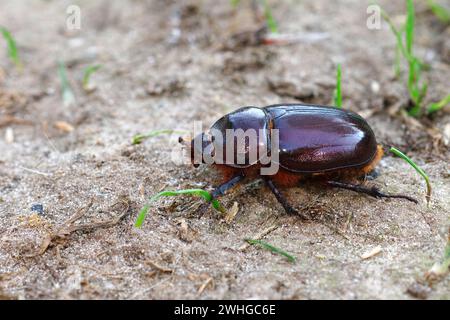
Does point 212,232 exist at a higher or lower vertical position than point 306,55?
lower

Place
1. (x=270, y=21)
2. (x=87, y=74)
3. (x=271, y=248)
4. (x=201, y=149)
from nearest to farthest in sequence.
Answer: (x=271, y=248)
(x=201, y=149)
(x=87, y=74)
(x=270, y=21)

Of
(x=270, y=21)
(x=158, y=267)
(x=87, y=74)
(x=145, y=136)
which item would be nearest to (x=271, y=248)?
(x=158, y=267)

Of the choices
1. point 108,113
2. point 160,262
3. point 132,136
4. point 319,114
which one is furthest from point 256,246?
point 108,113

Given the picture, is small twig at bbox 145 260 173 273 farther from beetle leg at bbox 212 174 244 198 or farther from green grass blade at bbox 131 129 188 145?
green grass blade at bbox 131 129 188 145

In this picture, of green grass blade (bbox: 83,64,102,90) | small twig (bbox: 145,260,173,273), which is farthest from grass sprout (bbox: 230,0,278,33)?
small twig (bbox: 145,260,173,273)

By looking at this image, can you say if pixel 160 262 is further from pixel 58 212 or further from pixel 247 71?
pixel 247 71

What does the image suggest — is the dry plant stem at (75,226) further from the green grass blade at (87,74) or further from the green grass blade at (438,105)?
the green grass blade at (438,105)

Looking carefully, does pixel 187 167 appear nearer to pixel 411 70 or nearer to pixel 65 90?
pixel 65 90
